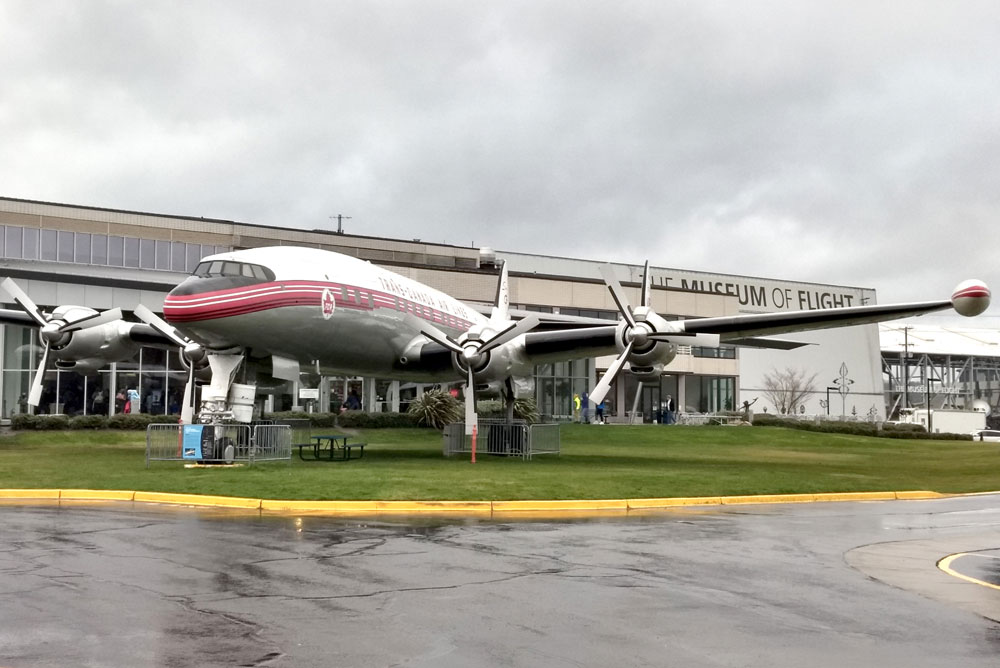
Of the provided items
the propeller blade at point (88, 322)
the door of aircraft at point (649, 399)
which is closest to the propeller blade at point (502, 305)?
the propeller blade at point (88, 322)

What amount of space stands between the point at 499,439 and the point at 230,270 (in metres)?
10.9

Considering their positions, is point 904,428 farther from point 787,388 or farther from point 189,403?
point 189,403

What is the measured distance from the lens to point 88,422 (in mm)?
36531

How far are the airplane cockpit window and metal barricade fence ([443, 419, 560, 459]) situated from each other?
29.5ft

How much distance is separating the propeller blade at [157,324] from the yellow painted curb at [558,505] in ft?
50.2

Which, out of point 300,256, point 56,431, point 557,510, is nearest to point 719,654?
point 557,510

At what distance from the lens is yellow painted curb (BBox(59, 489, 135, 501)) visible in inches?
669

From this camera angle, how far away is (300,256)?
81.0 ft

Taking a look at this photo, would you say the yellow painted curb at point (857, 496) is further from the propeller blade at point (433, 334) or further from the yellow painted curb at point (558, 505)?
the propeller blade at point (433, 334)

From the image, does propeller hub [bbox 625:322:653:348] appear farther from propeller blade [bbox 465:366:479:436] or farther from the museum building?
the museum building

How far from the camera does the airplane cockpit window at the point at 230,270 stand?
2292 cm

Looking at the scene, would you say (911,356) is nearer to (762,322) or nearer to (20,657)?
(762,322)

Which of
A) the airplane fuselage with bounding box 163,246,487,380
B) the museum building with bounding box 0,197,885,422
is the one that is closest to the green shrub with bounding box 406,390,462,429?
the museum building with bounding box 0,197,885,422

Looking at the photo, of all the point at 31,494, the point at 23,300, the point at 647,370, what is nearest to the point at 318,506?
the point at 31,494
